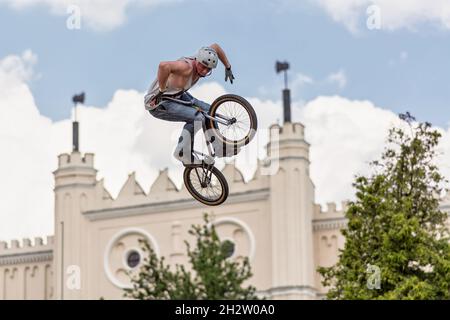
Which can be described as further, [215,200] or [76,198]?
[76,198]

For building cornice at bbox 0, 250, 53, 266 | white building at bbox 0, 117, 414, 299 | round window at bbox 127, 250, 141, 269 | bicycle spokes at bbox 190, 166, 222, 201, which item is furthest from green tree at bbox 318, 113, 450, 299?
building cornice at bbox 0, 250, 53, 266

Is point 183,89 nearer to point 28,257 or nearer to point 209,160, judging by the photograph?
point 209,160

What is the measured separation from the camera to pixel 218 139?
46.7 feet

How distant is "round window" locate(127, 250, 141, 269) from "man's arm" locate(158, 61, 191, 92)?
97.0 metres

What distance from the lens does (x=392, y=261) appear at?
160ft

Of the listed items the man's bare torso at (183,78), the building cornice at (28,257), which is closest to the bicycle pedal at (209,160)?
the man's bare torso at (183,78)

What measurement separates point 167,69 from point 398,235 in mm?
Result: 35853

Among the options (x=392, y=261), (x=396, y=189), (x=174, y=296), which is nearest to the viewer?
(x=392, y=261)

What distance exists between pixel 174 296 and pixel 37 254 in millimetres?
50193

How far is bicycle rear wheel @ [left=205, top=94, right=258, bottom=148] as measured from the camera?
45.6 feet

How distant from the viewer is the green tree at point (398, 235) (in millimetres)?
48594
